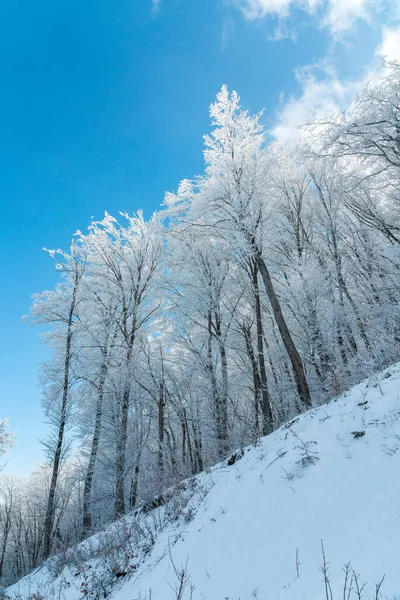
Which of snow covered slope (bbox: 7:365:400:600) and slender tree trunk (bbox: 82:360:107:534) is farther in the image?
slender tree trunk (bbox: 82:360:107:534)

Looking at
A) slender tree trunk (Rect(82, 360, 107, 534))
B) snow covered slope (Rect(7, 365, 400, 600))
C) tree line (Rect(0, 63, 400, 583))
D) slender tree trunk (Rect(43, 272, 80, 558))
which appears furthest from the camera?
slender tree trunk (Rect(82, 360, 107, 534))

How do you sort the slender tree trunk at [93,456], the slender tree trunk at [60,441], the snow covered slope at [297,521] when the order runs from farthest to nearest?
the slender tree trunk at [93,456], the slender tree trunk at [60,441], the snow covered slope at [297,521]

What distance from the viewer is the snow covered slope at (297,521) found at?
7.25 ft

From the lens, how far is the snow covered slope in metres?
2.21

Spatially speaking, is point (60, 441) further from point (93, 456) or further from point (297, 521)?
point (297, 521)

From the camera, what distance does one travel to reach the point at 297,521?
2.91 meters

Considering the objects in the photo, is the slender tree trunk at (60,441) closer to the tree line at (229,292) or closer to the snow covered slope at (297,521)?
the tree line at (229,292)

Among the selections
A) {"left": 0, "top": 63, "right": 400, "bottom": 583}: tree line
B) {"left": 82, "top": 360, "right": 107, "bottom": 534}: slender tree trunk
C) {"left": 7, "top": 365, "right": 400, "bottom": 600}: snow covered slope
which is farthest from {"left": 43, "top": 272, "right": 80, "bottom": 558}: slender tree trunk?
{"left": 7, "top": 365, "right": 400, "bottom": 600}: snow covered slope

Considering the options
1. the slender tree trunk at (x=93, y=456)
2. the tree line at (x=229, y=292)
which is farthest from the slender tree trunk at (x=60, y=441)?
the slender tree trunk at (x=93, y=456)

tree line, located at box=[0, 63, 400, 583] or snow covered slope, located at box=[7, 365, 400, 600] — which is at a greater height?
tree line, located at box=[0, 63, 400, 583]

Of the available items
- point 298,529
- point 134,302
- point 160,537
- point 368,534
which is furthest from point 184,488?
point 134,302

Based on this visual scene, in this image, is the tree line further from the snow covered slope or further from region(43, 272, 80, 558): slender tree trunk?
the snow covered slope

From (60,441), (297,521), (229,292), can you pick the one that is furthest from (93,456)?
(297,521)

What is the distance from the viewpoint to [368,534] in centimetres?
224
